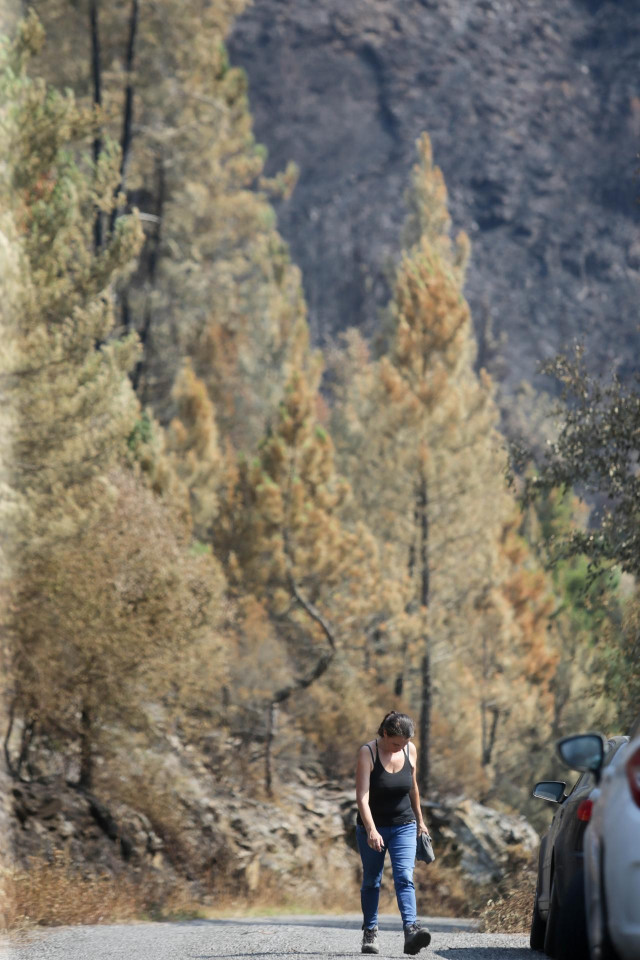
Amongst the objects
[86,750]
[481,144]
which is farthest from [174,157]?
[481,144]

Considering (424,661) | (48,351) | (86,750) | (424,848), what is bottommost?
(424,661)

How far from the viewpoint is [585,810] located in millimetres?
5691

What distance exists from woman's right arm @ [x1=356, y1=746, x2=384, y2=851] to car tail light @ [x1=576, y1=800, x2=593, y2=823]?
1508 mm

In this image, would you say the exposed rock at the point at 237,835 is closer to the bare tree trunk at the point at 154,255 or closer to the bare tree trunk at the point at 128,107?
the bare tree trunk at the point at 154,255

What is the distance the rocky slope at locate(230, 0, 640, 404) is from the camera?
11250 cm

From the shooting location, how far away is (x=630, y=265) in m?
120

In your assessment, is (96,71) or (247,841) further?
(96,71)

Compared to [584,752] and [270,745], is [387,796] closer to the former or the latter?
[584,752]

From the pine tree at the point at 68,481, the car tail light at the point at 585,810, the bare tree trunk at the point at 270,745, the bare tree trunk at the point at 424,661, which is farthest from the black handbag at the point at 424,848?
the bare tree trunk at the point at 424,661

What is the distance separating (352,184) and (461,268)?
226 feet

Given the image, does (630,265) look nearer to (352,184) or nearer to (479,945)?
(352,184)

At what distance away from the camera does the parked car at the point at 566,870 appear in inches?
231

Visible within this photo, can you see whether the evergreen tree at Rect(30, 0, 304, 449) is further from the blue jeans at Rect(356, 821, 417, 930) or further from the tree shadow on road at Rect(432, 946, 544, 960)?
the blue jeans at Rect(356, 821, 417, 930)

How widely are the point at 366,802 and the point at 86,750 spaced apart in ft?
48.7
